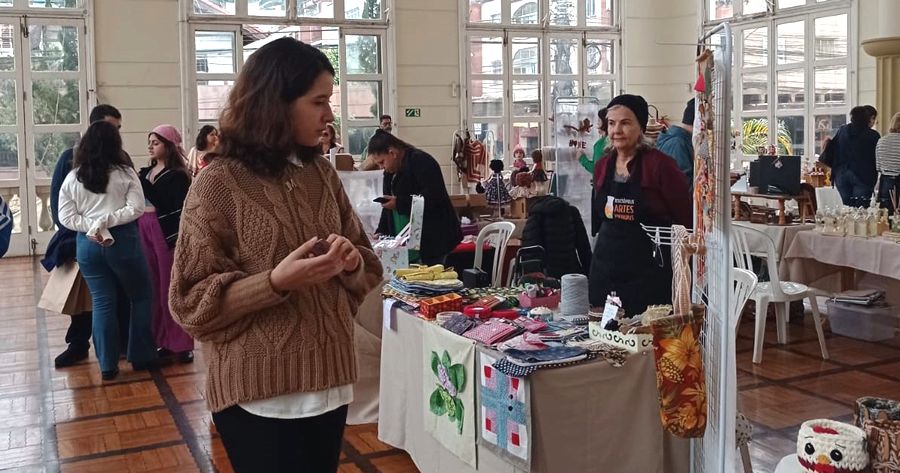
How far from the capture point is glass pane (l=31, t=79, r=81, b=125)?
1090cm

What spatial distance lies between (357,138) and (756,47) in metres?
5.48

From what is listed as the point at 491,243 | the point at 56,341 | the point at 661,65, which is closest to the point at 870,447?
the point at 491,243

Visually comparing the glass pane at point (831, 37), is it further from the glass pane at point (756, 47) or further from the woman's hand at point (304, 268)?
the woman's hand at point (304, 268)

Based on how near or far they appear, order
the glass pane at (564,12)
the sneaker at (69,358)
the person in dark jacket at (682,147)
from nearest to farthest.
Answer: the person in dark jacket at (682,147), the sneaker at (69,358), the glass pane at (564,12)

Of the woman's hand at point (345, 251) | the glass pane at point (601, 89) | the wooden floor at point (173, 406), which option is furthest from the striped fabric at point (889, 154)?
the woman's hand at point (345, 251)

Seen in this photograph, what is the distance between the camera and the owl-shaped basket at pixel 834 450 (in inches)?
63.6

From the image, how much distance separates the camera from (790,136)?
12.0m

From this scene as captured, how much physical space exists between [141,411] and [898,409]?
12.0ft

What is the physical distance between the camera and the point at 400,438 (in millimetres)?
3689

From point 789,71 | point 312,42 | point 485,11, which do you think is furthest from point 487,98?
point 789,71

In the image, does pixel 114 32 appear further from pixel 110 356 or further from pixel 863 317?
pixel 863 317

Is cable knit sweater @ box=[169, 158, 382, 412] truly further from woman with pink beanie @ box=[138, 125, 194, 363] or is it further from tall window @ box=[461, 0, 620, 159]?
tall window @ box=[461, 0, 620, 159]

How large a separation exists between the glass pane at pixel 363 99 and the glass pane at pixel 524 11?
234cm

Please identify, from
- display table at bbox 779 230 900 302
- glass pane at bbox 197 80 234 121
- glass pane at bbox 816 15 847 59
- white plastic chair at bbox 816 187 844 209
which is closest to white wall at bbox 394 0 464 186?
glass pane at bbox 197 80 234 121
